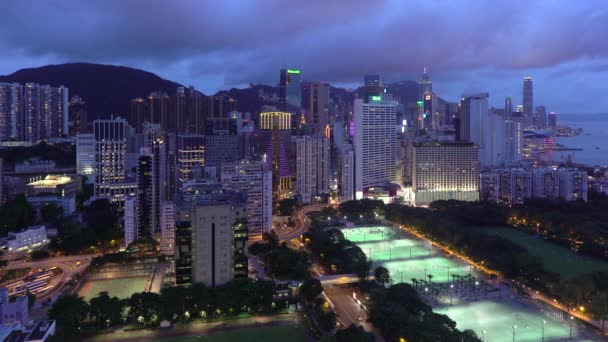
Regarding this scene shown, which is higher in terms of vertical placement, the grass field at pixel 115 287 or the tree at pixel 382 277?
the tree at pixel 382 277

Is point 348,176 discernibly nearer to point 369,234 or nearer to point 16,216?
point 369,234

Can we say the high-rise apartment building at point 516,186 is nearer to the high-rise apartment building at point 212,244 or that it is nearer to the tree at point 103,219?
the high-rise apartment building at point 212,244

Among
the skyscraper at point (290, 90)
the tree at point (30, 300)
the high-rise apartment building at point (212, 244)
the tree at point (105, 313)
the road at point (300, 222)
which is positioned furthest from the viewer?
the skyscraper at point (290, 90)

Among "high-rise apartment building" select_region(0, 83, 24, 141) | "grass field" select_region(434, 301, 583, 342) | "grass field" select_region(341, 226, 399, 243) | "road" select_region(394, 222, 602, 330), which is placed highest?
"high-rise apartment building" select_region(0, 83, 24, 141)

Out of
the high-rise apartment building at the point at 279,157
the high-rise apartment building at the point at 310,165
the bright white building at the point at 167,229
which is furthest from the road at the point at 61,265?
the high-rise apartment building at the point at 279,157

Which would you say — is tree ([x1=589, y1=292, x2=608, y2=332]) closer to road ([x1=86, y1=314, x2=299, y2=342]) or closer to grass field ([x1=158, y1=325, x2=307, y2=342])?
grass field ([x1=158, y1=325, x2=307, y2=342])

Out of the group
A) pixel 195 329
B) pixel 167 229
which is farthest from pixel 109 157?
pixel 195 329

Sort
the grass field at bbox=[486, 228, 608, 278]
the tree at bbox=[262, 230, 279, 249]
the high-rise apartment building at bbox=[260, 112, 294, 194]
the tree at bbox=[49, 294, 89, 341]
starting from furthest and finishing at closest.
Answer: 1. the high-rise apartment building at bbox=[260, 112, 294, 194]
2. the tree at bbox=[262, 230, 279, 249]
3. the grass field at bbox=[486, 228, 608, 278]
4. the tree at bbox=[49, 294, 89, 341]

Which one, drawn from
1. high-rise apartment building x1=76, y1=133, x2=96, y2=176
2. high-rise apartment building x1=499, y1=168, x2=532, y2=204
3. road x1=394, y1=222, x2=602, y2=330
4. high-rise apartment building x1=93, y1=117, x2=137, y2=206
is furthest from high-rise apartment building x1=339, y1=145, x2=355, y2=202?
high-rise apartment building x1=76, y1=133, x2=96, y2=176
